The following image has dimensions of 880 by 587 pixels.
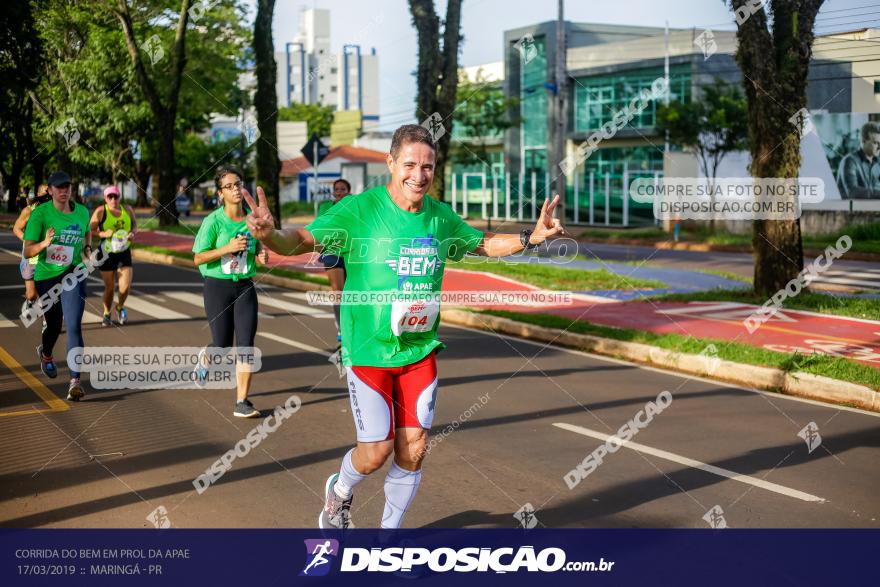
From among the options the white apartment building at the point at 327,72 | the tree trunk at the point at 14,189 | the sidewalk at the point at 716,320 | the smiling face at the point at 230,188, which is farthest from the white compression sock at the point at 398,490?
the white apartment building at the point at 327,72

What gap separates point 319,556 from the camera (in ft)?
16.5

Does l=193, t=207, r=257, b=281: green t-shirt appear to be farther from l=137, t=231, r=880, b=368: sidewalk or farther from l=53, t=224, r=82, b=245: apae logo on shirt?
l=53, t=224, r=82, b=245: apae logo on shirt

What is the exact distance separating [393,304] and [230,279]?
158 inches

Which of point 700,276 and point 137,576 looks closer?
point 137,576

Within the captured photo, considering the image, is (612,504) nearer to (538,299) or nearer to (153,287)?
(538,299)

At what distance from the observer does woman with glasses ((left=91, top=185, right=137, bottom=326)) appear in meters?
14.2

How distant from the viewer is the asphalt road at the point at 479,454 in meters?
5.89

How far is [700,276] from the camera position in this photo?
71.3 feet

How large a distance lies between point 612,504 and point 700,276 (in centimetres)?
1645

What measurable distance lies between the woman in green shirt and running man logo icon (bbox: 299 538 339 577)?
482 centimetres

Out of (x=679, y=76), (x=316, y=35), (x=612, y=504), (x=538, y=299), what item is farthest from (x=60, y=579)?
(x=316, y=35)

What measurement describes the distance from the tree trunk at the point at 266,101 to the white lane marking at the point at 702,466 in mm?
22494

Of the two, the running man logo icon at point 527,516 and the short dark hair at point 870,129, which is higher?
the short dark hair at point 870,129

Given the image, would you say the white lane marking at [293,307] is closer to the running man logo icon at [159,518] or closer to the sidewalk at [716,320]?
the sidewalk at [716,320]
